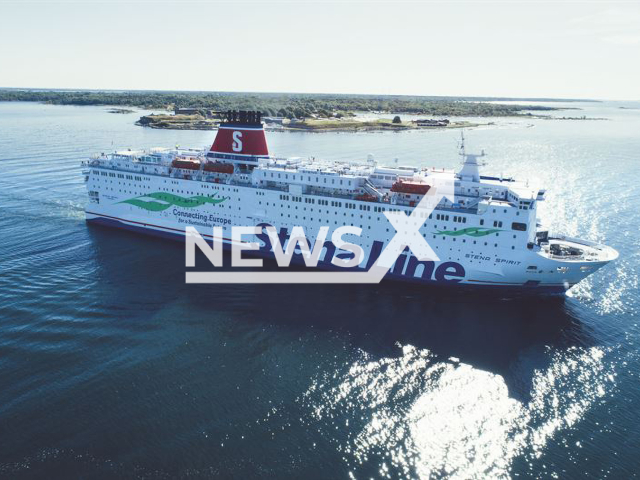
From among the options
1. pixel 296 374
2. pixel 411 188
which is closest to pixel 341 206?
pixel 411 188

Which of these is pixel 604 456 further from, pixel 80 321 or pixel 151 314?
pixel 80 321

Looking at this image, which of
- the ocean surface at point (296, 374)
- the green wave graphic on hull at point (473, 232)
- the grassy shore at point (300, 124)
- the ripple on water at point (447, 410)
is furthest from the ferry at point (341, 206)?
the grassy shore at point (300, 124)

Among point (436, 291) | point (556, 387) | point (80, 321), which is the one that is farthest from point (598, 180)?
point (80, 321)

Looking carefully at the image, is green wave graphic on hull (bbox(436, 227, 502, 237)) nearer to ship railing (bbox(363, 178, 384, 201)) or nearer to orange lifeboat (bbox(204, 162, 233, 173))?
ship railing (bbox(363, 178, 384, 201))

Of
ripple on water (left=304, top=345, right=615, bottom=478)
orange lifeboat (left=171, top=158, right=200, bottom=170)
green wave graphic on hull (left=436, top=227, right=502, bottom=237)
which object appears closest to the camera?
ripple on water (left=304, top=345, right=615, bottom=478)

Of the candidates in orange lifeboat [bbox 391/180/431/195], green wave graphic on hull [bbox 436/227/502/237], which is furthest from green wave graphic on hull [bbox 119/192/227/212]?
green wave graphic on hull [bbox 436/227/502/237]

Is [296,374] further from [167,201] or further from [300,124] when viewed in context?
Answer: [300,124]

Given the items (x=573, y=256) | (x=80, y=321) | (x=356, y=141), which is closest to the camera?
(x=80, y=321)
